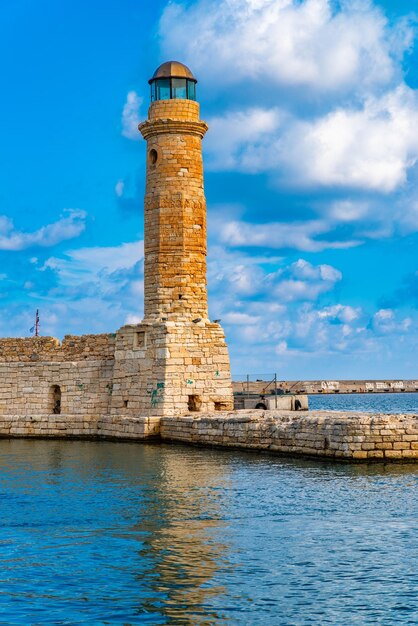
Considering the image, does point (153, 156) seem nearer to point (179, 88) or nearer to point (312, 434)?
point (179, 88)

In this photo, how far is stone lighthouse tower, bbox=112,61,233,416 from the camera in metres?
22.7

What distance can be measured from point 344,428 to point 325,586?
26.3 feet

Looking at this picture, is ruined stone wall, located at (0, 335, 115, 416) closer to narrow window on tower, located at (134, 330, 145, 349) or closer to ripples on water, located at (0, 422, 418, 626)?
narrow window on tower, located at (134, 330, 145, 349)

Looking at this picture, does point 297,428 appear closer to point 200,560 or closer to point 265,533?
point 265,533

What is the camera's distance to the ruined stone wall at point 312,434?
1648 centimetres

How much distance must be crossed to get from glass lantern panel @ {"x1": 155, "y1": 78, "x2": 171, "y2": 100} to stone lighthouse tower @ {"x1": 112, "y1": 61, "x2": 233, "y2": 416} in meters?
0.06

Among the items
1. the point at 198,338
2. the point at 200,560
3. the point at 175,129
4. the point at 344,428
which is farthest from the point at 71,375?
the point at 200,560

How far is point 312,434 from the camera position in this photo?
17.7 m

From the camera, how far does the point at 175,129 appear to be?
78.0 ft

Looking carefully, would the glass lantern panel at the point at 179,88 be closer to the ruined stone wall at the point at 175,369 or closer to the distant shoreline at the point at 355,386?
the ruined stone wall at the point at 175,369

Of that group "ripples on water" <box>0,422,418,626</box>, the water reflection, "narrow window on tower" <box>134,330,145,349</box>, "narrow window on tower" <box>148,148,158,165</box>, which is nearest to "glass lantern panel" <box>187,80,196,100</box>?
"narrow window on tower" <box>148,148,158,165</box>

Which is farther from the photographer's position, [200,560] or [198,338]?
[198,338]

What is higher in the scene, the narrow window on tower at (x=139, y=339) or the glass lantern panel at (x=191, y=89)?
the glass lantern panel at (x=191, y=89)

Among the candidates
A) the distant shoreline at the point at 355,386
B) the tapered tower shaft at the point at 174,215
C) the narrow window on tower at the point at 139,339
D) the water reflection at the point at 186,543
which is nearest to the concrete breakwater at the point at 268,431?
the narrow window on tower at the point at 139,339
